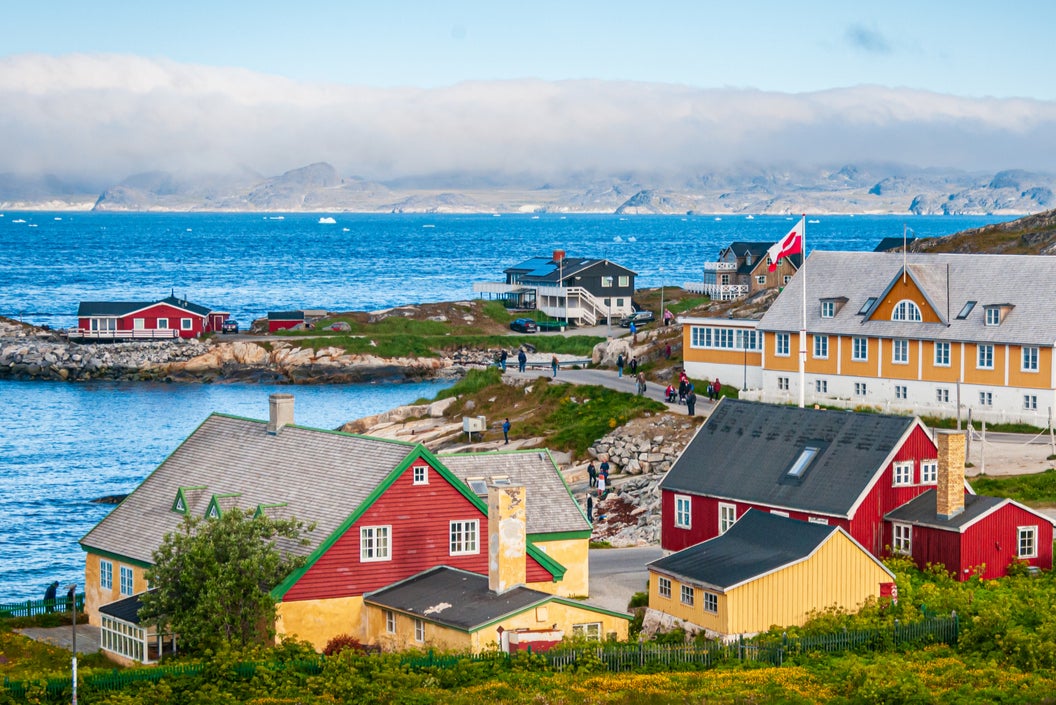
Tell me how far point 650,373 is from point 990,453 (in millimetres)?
24868

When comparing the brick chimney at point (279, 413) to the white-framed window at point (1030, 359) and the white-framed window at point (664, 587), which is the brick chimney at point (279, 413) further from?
the white-framed window at point (1030, 359)

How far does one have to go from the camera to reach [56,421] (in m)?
93.3

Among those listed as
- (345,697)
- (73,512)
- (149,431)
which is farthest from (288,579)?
(149,431)

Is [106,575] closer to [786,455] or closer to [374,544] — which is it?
[374,544]

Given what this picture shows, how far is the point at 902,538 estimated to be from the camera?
141ft

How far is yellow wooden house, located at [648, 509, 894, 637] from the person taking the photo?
36938mm

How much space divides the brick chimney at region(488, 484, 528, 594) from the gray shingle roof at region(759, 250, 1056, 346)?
1290 inches

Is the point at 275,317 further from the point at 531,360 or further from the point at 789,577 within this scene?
the point at 789,577

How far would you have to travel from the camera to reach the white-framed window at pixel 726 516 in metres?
44.9

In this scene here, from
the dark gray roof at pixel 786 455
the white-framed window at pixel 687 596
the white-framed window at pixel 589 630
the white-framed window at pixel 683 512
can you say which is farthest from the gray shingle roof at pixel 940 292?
the white-framed window at pixel 589 630

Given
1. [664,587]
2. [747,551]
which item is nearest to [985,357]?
[747,551]

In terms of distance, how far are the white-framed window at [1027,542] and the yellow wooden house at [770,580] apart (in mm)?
5326

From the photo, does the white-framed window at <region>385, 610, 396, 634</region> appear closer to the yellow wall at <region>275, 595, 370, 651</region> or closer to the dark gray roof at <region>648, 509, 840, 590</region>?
the yellow wall at <region>275, 595, 370, 651</region>

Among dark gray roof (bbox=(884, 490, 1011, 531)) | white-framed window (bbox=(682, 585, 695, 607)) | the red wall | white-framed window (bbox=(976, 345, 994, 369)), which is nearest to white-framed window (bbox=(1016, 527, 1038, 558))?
dark gray roof (bbox=(884, 490, 1011, 531))
